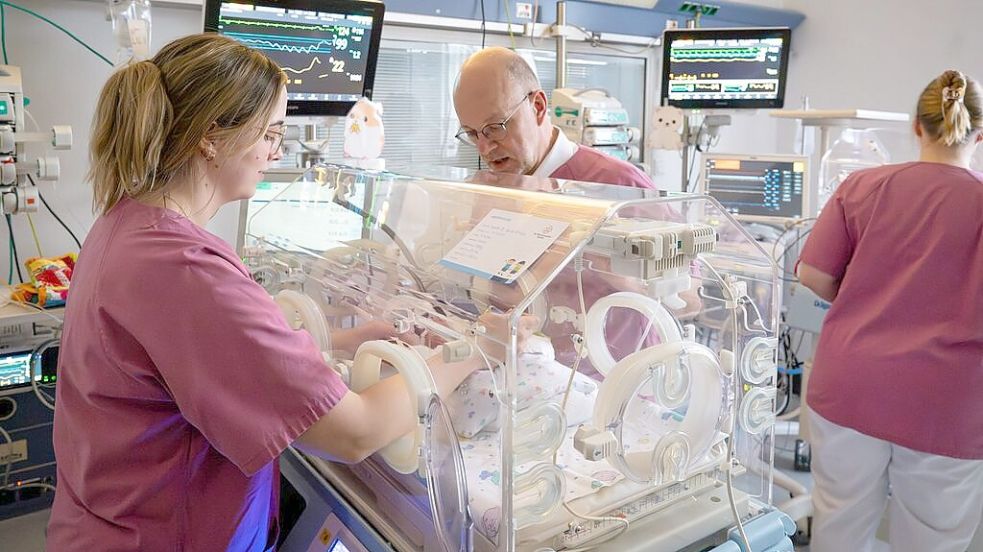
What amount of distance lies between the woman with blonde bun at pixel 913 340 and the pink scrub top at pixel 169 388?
5.60 feet

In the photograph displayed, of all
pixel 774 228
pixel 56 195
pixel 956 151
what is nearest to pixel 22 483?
pixel 56 195

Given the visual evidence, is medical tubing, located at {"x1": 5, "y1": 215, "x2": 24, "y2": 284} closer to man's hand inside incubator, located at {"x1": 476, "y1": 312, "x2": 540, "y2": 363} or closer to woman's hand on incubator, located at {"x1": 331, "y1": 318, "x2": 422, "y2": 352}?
woman's hand on incubator, located at {"x1": 331, "y1": 318, "x2": 422, "y2": 352}

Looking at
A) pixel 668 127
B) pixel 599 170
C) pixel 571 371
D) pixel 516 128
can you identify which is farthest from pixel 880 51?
pixel 571 371

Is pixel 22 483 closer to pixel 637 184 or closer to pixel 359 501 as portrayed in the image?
pixel 359 501

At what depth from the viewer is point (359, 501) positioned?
138 cm

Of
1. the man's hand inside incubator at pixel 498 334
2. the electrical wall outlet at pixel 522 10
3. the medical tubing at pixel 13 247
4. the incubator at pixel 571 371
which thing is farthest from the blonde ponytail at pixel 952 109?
the medical tubing at pixel 13 247

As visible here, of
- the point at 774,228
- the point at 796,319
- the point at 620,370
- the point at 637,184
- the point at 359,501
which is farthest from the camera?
the point at 774,228

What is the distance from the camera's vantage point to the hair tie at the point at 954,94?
2.12 m

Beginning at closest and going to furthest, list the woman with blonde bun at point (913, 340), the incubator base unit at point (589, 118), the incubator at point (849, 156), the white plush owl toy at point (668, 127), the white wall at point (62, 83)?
the woman with blonde bun at point (913, 340), the white wall at point (62, 83), the incubator base unit at point (589, 118), the white plush owl toy at point (668, 127), the incubator at point (849, 156)

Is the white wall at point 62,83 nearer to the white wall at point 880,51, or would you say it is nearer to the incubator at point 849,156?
the incubator at point 849,156

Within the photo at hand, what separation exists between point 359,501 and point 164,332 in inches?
21.1

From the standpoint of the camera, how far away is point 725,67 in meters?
3.81

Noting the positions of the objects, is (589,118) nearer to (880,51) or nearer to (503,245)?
(503,245)

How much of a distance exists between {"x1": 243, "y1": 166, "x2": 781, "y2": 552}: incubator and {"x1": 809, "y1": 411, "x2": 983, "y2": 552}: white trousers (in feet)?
3.41
